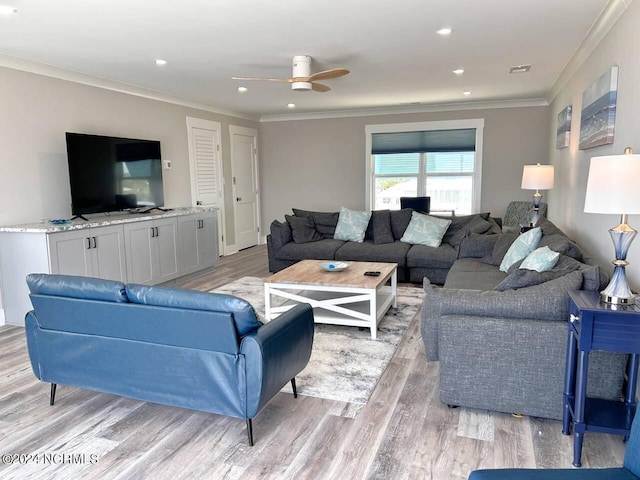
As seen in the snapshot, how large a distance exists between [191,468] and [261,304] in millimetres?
2614

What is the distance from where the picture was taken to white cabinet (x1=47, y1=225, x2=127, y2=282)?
3.96m

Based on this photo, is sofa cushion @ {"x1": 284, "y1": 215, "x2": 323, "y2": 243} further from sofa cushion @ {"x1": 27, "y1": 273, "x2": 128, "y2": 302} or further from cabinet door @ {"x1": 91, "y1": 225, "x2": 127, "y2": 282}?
sofa cushion @ {"x1": 27, "y1": 273, "x2": 128, "y2": 302}

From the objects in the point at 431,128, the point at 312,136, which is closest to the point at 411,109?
the point at 431,128

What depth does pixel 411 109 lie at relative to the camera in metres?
7.59

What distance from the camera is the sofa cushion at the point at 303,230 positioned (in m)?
5.94

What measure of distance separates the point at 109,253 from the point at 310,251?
2.32m

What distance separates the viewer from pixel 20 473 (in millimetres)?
2037

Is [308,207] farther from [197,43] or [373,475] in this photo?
[373,475]

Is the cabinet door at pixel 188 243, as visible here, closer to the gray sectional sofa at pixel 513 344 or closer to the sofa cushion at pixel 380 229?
the sofa cushion at pixel 380 229

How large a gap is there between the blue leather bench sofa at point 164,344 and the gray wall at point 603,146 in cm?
208

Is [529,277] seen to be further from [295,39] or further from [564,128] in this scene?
A: [564,128]

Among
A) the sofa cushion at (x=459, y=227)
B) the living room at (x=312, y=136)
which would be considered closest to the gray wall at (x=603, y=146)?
the living room at (x=312, y=136)

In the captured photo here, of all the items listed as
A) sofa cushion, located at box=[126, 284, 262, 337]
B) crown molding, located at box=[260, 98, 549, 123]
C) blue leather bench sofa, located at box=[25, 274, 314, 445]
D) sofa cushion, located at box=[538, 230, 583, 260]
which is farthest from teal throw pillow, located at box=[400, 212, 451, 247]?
sofa cushion, located at box=[126, 284, 262, 337]

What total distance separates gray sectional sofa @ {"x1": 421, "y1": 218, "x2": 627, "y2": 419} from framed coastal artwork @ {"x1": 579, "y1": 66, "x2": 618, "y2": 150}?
1.14 meters
